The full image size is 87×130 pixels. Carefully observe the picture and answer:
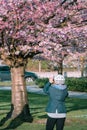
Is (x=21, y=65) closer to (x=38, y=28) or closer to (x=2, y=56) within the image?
(x=2, y=56)

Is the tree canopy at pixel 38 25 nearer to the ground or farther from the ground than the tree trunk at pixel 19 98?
farther from the ground

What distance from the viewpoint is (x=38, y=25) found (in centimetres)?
1320

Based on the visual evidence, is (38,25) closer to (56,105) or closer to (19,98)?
(19,98)

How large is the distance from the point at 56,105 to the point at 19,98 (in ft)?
15.0

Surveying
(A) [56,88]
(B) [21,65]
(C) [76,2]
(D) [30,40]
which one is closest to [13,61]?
(B) [21,65]

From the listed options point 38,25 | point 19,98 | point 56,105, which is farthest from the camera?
point 19,98

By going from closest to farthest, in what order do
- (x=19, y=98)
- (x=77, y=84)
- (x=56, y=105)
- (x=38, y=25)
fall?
1. (x=56, y=105)
2. (x=38, y=25)
3. (x=19, y=98)
4. (x=77, y=84)

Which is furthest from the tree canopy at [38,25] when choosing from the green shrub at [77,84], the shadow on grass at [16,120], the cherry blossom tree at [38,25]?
the green shrub at [77,84]

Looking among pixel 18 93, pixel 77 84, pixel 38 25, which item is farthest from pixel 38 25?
pixel 77 84

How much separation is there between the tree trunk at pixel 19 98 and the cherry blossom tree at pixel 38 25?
284mm

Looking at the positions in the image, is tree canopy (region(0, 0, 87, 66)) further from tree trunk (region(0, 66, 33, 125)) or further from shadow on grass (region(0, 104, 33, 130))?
shadow on grass (region(0, 104, 33, 130))

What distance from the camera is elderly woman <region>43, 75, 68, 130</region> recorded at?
9930mm

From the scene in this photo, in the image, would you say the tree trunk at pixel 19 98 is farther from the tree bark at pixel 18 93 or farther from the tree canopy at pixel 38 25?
the tree canopy at pixel 38 25

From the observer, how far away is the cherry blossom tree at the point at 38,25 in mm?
12914
